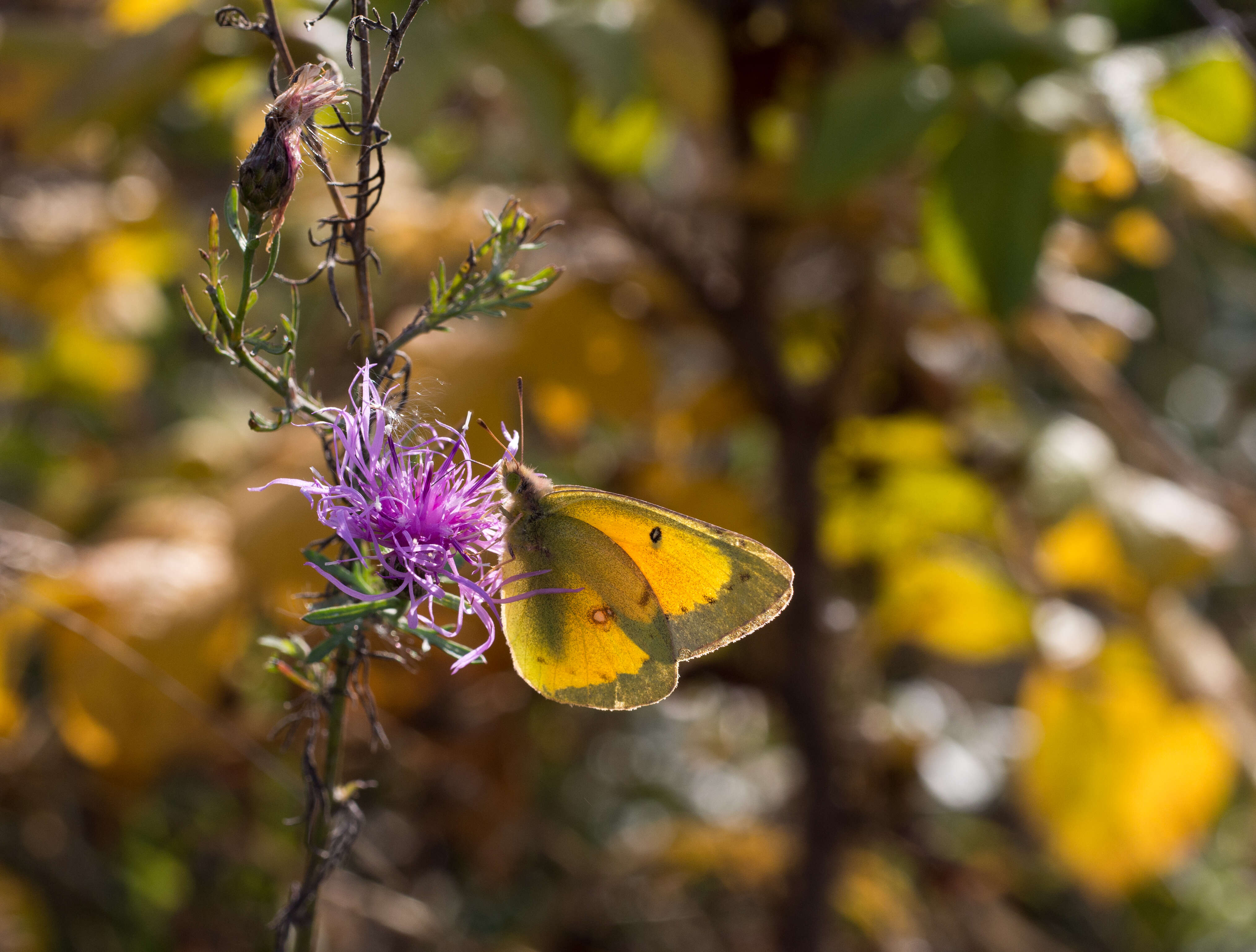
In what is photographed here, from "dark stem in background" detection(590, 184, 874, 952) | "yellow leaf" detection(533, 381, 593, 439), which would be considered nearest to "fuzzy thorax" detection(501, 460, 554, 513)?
"yellow leaf" detection(533, 381, 593, 439)

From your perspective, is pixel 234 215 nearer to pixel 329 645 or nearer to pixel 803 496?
pixel 329 645

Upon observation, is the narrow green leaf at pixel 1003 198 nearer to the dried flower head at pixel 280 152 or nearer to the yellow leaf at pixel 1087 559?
the yellow leaf at pixel 1087 559

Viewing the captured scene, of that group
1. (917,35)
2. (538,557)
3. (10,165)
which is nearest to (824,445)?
(917,35)

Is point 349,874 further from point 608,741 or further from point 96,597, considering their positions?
point 608,741

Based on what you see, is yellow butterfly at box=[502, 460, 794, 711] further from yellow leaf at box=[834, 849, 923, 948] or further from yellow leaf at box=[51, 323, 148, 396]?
yellow leaf at box=[51, 323, 148, 396]

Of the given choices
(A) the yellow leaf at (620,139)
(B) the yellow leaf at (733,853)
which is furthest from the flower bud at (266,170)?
(B) the yellow leaf at (733,853)

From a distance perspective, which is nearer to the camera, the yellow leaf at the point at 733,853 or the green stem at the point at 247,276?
the green stem at the point at 247,276
